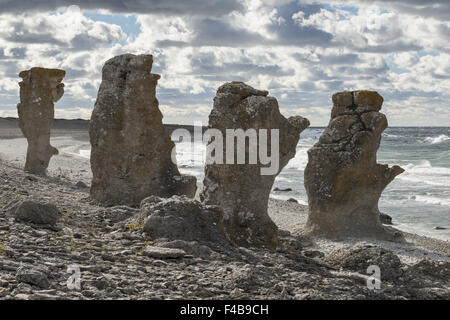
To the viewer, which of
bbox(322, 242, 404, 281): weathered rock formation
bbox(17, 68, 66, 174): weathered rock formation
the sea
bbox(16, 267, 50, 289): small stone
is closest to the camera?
bbox(16, 267, 50, 289): small stone

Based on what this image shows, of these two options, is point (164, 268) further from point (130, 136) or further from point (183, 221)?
point (130, 136)

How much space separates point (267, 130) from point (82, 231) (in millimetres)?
4218

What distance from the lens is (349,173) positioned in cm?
1523

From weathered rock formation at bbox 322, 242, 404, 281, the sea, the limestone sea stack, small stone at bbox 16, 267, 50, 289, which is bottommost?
the sea

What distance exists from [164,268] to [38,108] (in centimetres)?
1576

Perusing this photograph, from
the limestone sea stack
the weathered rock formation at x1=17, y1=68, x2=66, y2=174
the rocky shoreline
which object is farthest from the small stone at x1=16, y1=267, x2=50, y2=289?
the weathered rock formation at x1=17, y1=68, x2=66, y2=174

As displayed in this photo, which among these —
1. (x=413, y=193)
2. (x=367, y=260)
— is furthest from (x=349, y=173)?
(x=413, y=193)

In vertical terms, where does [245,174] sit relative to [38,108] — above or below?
below

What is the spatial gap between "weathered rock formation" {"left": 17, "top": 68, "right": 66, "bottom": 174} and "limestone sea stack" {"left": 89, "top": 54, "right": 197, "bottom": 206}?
7.86m

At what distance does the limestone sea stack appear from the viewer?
1443 centimetres

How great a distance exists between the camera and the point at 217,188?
12.0 meters

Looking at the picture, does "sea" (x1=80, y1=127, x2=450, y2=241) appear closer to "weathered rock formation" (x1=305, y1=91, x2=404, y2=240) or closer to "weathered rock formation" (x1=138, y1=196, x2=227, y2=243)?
"weathered rock formation" (x1=305, y1=91, x2=404, y2=240)

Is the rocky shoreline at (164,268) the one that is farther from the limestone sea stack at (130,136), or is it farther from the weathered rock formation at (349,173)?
the weathered rock formation at (349,173)
